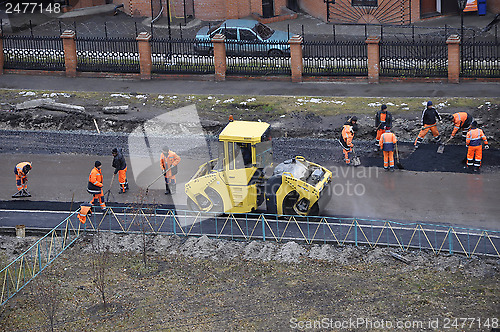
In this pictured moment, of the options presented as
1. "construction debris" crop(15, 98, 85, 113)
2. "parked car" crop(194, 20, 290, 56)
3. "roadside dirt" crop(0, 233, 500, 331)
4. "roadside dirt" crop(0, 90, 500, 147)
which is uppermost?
"parked car" crop(194, 20, 290, 56)

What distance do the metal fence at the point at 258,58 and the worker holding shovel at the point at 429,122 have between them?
7.64 m

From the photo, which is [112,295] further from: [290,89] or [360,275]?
[290,89]

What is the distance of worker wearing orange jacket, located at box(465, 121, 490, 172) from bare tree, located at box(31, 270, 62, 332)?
10.8m

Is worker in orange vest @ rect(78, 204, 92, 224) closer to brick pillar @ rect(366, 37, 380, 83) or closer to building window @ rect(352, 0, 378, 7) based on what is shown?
brick pillar @ rect(366, 37, 380, 83)

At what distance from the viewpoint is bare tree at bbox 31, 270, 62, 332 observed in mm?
15148

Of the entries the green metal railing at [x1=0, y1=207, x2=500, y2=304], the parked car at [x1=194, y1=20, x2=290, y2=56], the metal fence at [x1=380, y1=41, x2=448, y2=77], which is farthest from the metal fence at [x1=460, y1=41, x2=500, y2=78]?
the green metal railing at [x1=0, y1=207, x2=500, y2=304]

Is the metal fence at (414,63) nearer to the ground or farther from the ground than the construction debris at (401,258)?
farther from the ground

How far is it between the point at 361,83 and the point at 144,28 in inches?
454

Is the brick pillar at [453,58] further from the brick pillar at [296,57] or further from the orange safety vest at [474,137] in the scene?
the orange safety vest at [474,137]

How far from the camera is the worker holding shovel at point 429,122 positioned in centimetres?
2266

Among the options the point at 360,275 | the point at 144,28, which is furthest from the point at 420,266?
the point at 144,28

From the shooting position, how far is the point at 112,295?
52.9ft

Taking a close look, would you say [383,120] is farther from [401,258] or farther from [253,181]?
→ [401,258]

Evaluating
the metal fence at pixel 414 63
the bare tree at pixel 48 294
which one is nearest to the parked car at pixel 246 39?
the metal fence at pixel 414 63
